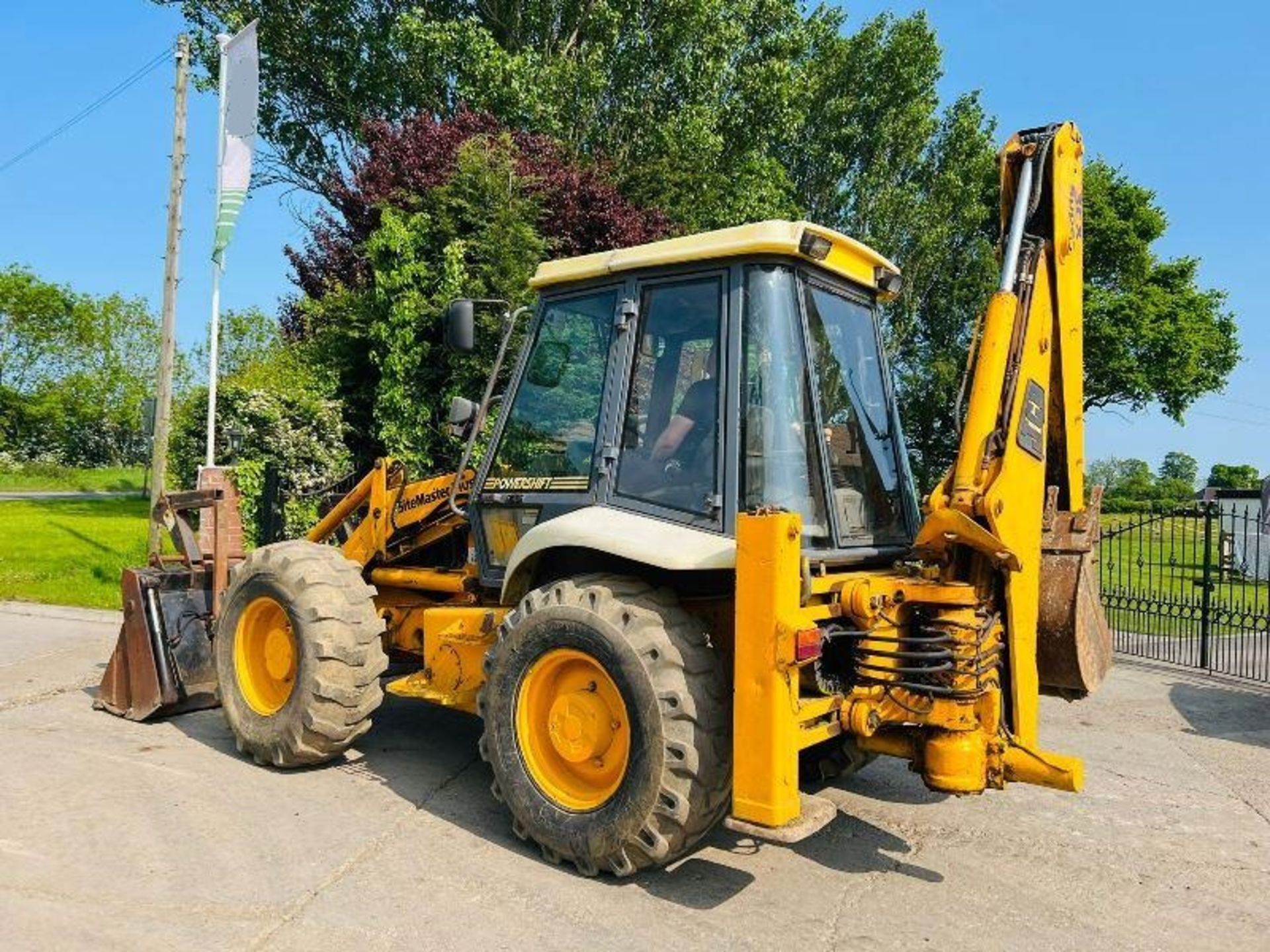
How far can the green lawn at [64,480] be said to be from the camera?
1609 inches

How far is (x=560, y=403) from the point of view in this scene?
4.77 metres

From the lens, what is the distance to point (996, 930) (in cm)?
362

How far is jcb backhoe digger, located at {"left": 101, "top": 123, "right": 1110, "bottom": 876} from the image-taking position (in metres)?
3.70

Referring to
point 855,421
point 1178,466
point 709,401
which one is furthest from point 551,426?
point 1178,466

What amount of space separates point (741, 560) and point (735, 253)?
1.39 m

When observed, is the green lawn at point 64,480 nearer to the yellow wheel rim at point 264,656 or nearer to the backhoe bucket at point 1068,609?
the yellow wheel rim at point 264,656

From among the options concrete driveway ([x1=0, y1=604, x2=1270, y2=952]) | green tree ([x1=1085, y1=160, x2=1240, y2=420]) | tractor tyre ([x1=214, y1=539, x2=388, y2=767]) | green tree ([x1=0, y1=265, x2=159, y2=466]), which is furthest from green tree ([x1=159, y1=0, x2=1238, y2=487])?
green tree ([x1=0, y1=265, x2=159, y2=466])

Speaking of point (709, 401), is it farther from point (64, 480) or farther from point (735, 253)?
point (64, 480)

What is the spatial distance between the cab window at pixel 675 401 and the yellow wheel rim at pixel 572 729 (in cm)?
82

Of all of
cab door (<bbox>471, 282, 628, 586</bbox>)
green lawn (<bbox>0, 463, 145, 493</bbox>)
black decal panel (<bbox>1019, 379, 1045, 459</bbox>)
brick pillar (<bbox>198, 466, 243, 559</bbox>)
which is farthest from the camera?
green lawn (<bbox>0, 463, 145, 493</bbox>)

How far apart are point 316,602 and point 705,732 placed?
7.82 ft

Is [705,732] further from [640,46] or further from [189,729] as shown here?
[640,46]

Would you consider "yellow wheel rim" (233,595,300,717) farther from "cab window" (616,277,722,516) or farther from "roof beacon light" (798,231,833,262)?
"roof beacon light" (798,231,833,262)

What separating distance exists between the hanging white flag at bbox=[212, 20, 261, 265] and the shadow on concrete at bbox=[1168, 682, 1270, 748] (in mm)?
10657
